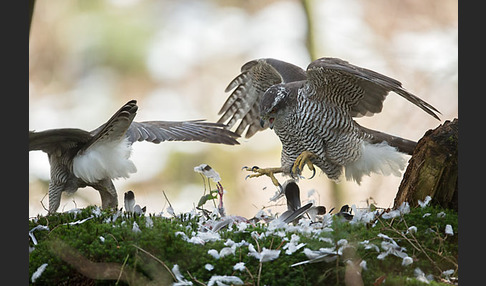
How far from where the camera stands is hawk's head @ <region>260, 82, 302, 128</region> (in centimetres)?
286

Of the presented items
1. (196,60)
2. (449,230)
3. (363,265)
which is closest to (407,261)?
(363,265)

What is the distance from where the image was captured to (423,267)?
155 cm

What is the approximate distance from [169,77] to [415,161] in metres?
1.53

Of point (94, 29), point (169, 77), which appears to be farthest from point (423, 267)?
point (94, 29)

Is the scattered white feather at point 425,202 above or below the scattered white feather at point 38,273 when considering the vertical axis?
above

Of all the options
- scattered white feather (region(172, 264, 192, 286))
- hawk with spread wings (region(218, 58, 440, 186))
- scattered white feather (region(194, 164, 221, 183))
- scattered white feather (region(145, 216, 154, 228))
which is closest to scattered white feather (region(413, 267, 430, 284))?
scattered white feather (region(172, 264, 192, 286))

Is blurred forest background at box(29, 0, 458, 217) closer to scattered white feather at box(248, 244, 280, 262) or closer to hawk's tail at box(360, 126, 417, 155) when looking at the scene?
hawk's tail at box(360, 126, 417, 155)

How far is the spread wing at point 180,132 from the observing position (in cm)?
279

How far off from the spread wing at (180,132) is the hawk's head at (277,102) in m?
0.26

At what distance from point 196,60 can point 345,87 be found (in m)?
0.89

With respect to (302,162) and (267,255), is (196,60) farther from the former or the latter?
(267,255)

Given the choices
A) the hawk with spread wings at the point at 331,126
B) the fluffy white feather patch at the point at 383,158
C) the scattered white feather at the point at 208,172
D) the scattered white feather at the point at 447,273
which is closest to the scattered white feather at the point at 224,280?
the scattered white feather at the point at 447,273

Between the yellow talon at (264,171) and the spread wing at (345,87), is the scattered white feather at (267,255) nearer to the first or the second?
the spread wing at (345,87)

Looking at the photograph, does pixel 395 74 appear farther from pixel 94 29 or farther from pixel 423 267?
pixel 94 29
